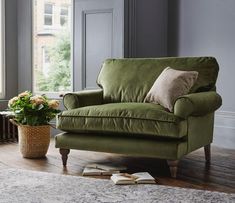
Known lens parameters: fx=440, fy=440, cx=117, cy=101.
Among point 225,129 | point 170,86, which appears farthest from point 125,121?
point 225,129

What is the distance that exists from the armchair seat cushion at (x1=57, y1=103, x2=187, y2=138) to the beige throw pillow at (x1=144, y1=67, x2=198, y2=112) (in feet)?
0.32

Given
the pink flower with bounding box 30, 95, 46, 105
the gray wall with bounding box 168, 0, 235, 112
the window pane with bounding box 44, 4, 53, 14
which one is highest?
the window pane with bounding box 44, 4, 53, 14

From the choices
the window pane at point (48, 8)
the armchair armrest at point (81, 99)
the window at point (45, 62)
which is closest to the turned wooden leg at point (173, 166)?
the armchair armrest at point (81, 99)

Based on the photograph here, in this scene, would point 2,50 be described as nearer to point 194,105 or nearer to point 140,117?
point 140,117

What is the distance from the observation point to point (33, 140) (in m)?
4.04

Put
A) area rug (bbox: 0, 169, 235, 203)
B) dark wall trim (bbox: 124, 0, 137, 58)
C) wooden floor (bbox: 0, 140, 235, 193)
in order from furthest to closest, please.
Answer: dark wall trim (bbox: 124, 0, 137, 58) → wooden floor (bbox: 0, 140, 235, 193) → area rug (bbox: 0, 169, 235, 203)

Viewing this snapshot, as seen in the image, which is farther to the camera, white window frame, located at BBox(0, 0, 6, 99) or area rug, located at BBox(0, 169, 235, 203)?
white window frame, located at BBox(0, 0, 6, 99)

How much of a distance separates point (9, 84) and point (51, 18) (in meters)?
0.99

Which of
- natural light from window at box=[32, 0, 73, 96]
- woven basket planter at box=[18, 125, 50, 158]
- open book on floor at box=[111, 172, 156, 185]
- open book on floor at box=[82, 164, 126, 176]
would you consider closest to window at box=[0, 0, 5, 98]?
natural light from window at box=[32, 0, 73, 96]

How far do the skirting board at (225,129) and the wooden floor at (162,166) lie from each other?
219 mm

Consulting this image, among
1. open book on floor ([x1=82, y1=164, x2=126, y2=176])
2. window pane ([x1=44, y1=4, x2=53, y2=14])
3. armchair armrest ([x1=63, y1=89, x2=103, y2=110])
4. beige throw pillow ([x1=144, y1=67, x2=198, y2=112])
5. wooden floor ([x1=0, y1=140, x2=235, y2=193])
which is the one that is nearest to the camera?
wooden floor ([x1=0, y1=140, x2=235, y2=193])

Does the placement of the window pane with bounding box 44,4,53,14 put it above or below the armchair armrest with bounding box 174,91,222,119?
above

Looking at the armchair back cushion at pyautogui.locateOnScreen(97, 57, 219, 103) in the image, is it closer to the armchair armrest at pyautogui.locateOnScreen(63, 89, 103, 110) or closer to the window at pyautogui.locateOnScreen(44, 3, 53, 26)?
the armchair armrest at pyautogui.locateOnScreen(63, 89, 103, 110)

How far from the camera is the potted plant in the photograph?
4.04m
